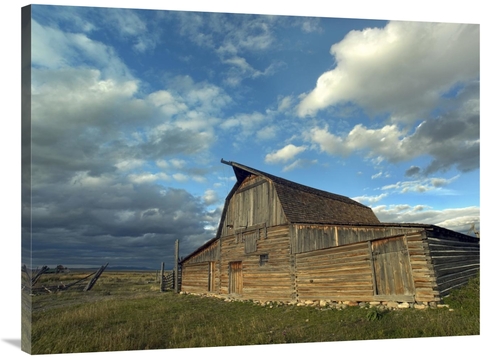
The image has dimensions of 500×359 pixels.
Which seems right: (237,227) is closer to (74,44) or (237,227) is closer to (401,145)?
(401,145)

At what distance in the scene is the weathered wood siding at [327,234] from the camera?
18.7 meters

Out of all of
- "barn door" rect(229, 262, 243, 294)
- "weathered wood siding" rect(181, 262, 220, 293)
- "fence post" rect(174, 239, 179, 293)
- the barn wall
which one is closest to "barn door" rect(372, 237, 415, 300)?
the barn wall

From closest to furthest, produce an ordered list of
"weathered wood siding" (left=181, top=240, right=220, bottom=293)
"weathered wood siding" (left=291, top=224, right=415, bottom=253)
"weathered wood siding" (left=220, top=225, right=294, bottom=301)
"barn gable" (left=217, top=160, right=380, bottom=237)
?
"weathered wood siding" (left=220, top=225, right=294, bottom=301)
"weathered wood siding" (left=291, top=224, right=415, bottom=253)
"barn gable" (left=217, top=160, right=380, bottom=237)
"weathered wood siding" (left=181, top=240, right=220, bottom=293)

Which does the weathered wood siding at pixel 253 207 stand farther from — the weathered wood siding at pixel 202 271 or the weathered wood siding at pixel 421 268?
the weathered wood siding at pixel 421 268

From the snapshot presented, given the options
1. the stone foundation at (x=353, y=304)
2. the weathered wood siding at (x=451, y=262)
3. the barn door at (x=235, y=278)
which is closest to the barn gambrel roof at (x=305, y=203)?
the stone foundation at (x=353, y=304)

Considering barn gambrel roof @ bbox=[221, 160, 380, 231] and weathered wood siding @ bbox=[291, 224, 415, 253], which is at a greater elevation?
barn gambrel roof @ bbox=[221, 160, 380, 231]

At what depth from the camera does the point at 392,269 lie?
43.0ft

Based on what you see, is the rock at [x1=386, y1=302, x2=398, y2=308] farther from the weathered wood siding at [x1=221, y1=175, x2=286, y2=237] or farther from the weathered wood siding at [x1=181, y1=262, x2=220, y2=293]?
the weathered wood siding at [x1=181, y1=262, x2=220, y2=293]

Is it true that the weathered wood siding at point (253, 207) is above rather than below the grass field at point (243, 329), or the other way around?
above

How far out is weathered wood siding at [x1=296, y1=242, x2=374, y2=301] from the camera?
14.1m

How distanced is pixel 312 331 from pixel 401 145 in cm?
774

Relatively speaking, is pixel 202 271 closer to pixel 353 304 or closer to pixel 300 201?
pixel 300 201

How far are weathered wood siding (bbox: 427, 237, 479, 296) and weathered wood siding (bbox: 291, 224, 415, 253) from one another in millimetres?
2928

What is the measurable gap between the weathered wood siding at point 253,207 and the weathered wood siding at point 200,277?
3087 mm
